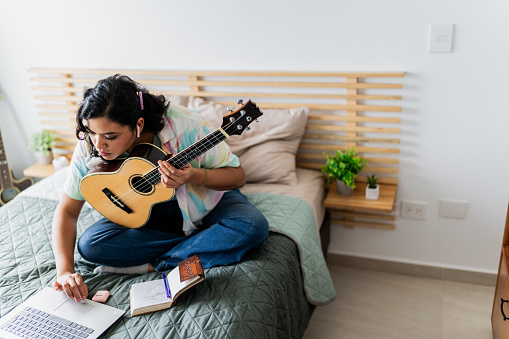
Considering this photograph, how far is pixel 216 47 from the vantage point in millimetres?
2260

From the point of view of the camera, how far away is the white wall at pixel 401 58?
191 centimetres

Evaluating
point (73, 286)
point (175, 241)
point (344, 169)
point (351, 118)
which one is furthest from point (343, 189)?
point (73, 286)

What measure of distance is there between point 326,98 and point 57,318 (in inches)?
55.4

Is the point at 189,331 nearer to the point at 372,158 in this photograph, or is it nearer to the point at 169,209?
the point at 169,209

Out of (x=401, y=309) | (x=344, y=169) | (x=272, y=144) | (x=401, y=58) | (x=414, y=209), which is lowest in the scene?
(x=401, y=309)

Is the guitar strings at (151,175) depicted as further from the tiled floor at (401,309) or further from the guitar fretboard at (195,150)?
the tiled floor at (401,309)

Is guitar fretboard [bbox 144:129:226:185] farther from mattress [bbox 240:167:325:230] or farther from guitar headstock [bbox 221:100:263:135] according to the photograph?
mattress [bbox 240:167:325:230]

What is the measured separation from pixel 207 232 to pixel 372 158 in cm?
93

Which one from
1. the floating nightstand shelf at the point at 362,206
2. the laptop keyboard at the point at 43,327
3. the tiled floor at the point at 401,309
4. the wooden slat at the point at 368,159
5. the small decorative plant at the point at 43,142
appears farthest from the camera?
the small decorative plant at the point at 43,142

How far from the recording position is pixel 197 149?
144cm

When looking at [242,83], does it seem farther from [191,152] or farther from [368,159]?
[191,152]

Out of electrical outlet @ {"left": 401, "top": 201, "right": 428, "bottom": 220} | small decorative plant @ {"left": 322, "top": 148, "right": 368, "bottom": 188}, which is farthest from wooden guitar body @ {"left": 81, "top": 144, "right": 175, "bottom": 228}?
electrical outlet @ {"left": 401, "top": 201, "right": 428, "bottom": 220}

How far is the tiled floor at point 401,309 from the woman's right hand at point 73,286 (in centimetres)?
91

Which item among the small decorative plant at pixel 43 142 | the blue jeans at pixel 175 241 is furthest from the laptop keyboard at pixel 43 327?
the small decorative plant at pixel 43 142
